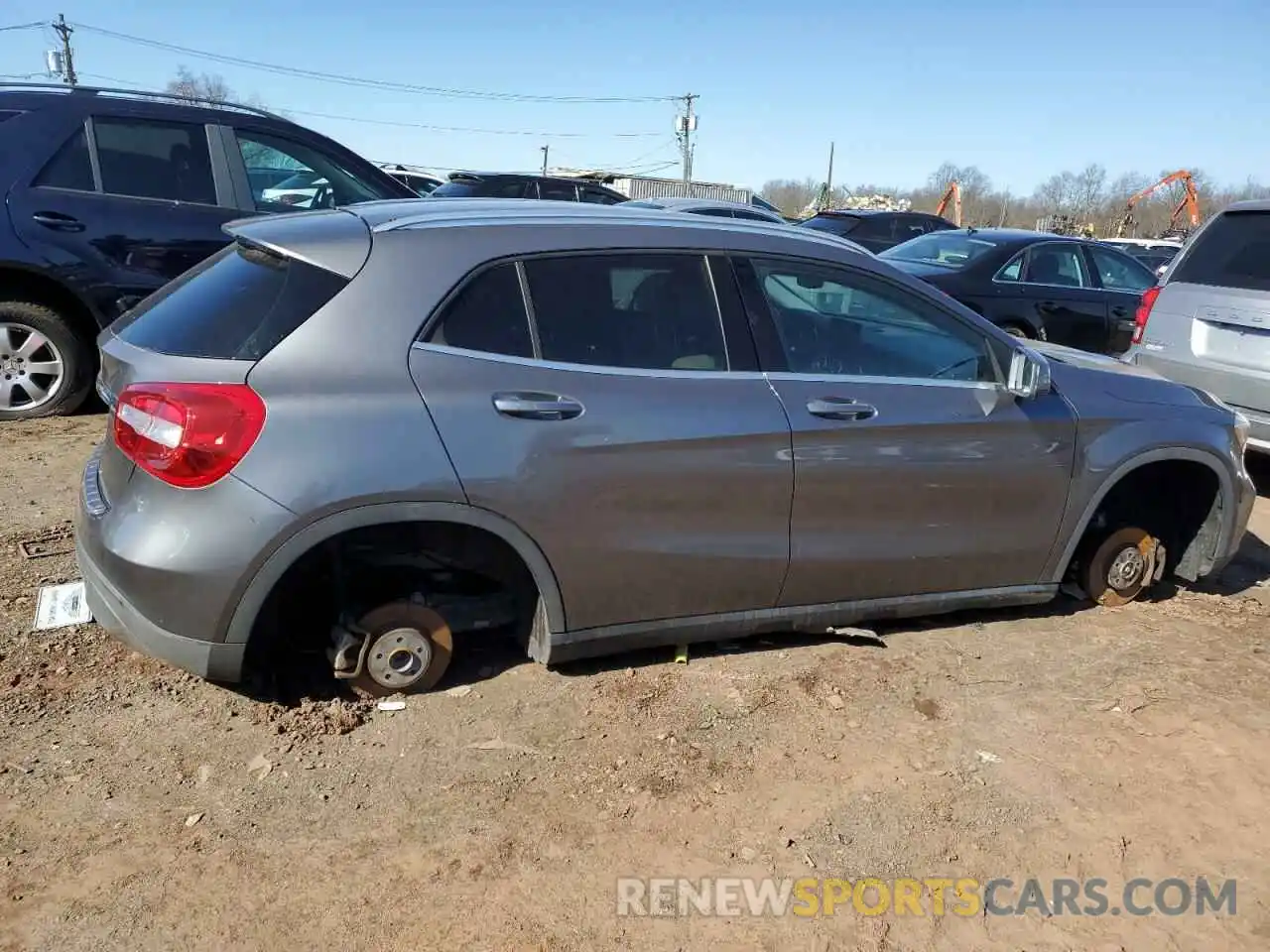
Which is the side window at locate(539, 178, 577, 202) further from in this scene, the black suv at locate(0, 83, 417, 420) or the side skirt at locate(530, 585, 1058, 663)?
the side skirt at locate(530, 585, 1058, 663)

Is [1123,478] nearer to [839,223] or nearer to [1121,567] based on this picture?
[1121,567]

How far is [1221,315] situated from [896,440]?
3.76m

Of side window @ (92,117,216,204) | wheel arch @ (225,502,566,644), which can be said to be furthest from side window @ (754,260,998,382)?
side window @ (92,117,216,204)

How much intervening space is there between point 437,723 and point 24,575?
6.52ft

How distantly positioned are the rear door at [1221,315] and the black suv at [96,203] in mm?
5771

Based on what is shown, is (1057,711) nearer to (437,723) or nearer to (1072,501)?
(1072,501)

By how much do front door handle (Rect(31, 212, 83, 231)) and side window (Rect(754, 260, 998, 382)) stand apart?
14.4ft

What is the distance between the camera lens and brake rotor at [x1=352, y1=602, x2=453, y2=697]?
313 centimetres

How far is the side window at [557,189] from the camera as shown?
14.9 metres

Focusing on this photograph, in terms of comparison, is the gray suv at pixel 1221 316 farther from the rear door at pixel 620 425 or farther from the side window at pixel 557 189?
the side window at pixel 557 189

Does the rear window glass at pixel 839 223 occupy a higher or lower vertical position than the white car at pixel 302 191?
lower

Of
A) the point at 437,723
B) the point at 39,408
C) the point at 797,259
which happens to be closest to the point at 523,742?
the point at 437,723

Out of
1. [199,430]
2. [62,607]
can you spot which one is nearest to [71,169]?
[62,607]

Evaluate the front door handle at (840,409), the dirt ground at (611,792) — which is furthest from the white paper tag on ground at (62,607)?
the front door handle at (840,409)
